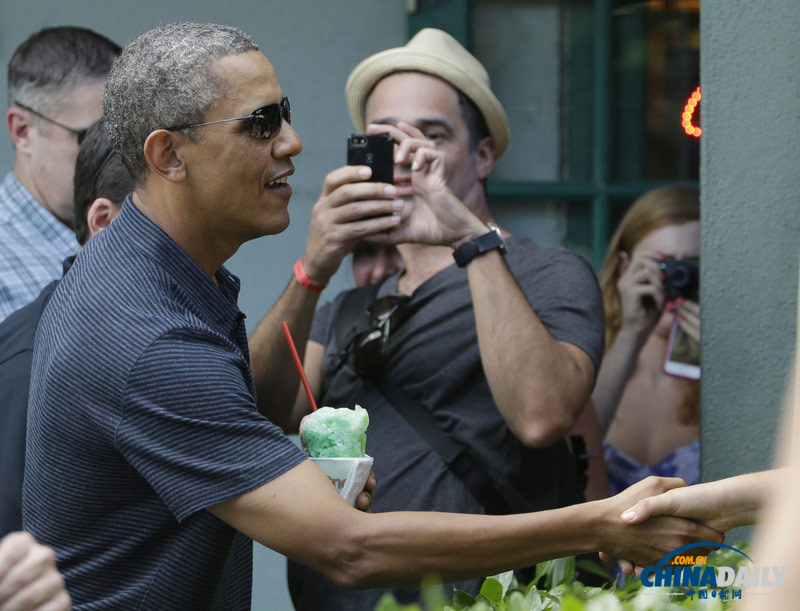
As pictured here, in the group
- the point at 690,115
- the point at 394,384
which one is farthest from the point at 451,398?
the point at 690,115

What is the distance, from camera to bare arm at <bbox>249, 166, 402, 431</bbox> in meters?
2.53

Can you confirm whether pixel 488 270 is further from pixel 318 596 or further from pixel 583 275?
pixel 318 596

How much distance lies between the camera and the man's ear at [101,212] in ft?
7.93

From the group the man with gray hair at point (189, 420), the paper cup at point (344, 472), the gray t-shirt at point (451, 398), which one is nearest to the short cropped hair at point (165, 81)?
the man with gray hair at point (189, 420)

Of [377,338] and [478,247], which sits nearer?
[478,247]

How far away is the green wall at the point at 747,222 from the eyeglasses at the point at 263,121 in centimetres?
114

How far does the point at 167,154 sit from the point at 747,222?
1.39 m

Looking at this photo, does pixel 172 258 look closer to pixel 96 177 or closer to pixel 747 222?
pixel 96 177

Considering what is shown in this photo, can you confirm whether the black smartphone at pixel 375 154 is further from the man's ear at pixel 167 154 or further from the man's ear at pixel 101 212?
the man's ear at pixel 167 154

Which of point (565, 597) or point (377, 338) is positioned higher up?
point (377, 338)

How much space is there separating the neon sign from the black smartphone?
1.86 meters

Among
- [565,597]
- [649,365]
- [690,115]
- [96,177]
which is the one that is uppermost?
[690,115]

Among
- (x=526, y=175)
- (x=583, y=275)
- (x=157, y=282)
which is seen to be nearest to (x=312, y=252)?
(x=583, y=275)

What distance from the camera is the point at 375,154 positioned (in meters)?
2.59
